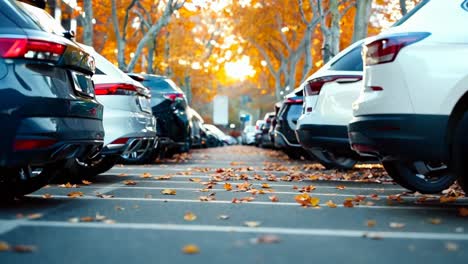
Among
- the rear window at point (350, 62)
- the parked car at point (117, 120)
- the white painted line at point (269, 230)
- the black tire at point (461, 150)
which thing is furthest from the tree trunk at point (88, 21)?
the black tire at point (461, 150)

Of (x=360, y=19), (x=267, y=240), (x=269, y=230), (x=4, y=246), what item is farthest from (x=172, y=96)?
(x=4, y=246)

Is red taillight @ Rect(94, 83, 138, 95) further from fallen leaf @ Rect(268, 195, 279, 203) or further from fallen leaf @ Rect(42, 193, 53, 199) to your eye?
fallen leaf @ Rect(268, 195, 279, 203)

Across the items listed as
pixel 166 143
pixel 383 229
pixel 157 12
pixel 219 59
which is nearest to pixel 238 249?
pixel 383 229

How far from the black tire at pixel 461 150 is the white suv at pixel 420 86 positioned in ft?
0.06

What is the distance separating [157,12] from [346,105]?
74.1 feet

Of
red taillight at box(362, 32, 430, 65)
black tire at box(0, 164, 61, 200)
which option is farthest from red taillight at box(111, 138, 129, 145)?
red taillight at box(362, 32, 430, 65)

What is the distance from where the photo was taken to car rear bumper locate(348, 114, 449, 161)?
592cm

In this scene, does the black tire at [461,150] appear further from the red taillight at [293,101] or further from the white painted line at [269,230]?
the red taillight at [293,101]

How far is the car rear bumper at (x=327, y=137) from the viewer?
31.9ft

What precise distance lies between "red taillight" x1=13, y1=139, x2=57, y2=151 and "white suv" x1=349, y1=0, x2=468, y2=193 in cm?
279

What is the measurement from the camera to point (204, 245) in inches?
176

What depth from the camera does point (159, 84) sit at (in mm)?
14586

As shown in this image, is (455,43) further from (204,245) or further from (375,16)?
(375,16)

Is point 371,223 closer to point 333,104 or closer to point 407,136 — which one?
point 407,136
